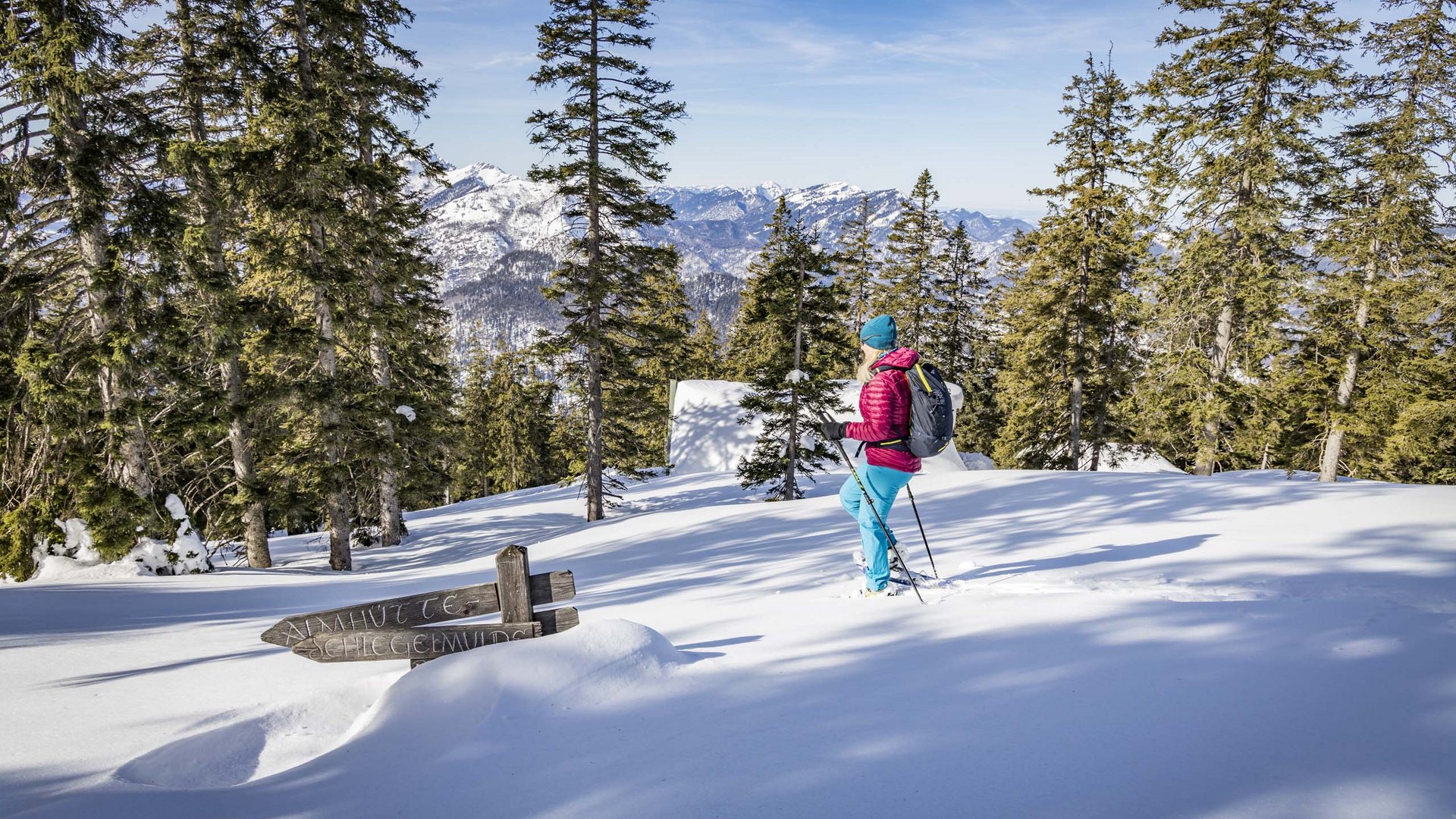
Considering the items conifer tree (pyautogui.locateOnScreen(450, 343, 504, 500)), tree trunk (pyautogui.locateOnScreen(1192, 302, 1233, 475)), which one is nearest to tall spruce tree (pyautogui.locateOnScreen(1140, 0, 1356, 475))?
tree trunk (pyautogui.locateOnScreen(1192, 302, 1233, 475))

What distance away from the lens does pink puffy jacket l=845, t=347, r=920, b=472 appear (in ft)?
15.8

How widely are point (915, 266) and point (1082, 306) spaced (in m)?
10.1

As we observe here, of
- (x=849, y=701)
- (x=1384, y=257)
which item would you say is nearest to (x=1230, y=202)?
(x=1384, y=257)

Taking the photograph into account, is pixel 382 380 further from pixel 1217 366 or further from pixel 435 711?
pixel 1217 366

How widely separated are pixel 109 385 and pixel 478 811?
35.1ft

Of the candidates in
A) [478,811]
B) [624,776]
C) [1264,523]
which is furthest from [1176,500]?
[478,811]

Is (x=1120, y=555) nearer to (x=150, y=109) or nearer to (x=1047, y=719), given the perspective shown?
(x=1047, y=719)

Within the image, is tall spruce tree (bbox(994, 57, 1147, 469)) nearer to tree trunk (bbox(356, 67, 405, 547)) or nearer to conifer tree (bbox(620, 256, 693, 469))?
conifer tree (bbox(620, 256, 693, 469))

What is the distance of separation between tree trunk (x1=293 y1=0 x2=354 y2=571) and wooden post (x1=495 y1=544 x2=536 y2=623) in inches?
370

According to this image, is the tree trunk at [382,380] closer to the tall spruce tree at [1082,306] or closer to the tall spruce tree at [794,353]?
A: the tall spruce tree at [794,353]

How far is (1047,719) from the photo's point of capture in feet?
9.73

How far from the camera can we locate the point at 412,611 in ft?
13.8

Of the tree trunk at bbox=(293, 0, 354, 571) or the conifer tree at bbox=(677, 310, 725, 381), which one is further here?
the conifer tree at bbox=(677, 310, 725, 381)

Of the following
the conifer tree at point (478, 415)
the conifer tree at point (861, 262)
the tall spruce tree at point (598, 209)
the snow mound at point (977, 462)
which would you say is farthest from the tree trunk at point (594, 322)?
the conifer tree at point (478, 415)
